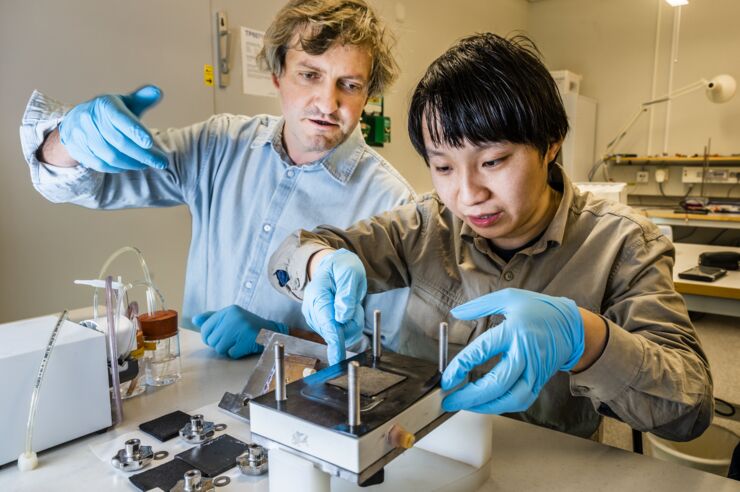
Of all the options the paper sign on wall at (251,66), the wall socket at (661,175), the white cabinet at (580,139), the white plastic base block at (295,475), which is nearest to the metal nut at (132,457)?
the white plastic base block at (295,475)

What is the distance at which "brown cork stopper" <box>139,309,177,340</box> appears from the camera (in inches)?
39.2

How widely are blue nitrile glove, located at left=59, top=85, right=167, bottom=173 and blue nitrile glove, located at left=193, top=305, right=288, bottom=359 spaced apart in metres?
0.36

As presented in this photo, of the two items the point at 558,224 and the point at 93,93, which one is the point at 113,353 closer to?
the point at 558,224

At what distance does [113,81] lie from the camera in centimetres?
207

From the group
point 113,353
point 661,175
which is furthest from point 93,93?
point 661,175

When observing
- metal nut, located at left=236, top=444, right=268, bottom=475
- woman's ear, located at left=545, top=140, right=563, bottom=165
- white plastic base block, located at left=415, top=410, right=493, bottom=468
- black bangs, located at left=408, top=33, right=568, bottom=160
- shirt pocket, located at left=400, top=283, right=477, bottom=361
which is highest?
black bangs, located at left=408, top=33, right=568, bottom=160

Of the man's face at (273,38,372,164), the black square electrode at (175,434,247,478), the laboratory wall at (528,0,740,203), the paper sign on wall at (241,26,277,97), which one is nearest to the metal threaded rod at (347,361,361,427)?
the black square electrode at (175,434,247,478)

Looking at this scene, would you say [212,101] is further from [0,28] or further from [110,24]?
[0,28]

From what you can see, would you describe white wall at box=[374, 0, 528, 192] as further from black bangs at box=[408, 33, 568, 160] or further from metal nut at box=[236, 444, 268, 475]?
metal nut at box=[236, 444, 268, 475]

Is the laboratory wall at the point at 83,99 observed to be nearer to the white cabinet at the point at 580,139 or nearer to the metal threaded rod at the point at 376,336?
the metal threaded rod at the point at 376,336

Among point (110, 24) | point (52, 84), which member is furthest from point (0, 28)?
point (110, 24)

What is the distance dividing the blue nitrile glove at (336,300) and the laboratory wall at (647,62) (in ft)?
15.3

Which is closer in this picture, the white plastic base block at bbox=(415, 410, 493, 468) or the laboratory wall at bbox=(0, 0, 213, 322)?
the white plastic base block at bbox=(415, 410, 493, 468)

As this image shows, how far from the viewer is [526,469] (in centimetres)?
74
